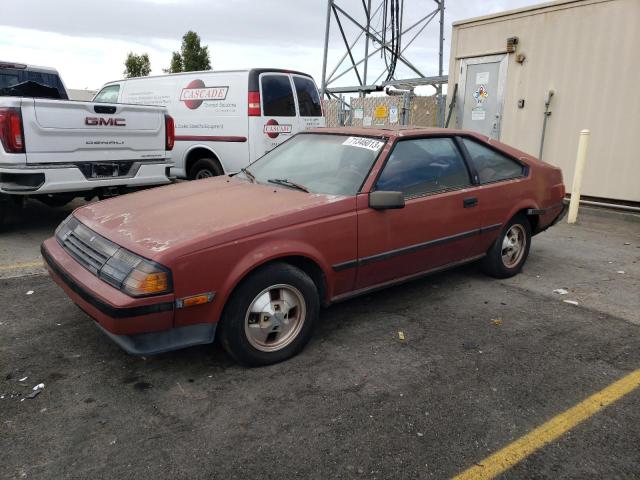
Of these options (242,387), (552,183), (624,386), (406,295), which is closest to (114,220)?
(242,387)

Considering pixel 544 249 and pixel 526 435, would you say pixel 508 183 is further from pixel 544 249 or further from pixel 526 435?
pixel 526 435

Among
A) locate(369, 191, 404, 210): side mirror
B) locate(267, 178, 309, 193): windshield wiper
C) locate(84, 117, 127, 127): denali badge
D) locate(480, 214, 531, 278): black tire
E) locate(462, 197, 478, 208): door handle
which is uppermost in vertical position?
locate(84, 117, 127, 127): denali badge

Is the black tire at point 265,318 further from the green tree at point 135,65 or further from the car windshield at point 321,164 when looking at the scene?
the green tree at point 135,65

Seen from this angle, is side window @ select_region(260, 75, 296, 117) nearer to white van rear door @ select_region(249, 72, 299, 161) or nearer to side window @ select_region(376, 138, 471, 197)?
white van rear door @ select_region(249, 72, 299, 161)

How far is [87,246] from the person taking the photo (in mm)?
3150

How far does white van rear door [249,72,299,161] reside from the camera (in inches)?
302

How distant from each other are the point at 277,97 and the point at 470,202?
4540mm

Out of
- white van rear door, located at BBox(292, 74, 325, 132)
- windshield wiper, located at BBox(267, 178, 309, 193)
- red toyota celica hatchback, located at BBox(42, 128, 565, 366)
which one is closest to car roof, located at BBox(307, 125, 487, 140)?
red toyota celica hatchback, located at BBox(42, 128, 565, 366)

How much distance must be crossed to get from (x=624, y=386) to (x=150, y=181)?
5.52 meters

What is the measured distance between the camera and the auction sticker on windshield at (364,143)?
12.5ft

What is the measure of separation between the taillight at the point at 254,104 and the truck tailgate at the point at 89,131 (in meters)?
1.51

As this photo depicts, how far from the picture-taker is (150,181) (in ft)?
21.3

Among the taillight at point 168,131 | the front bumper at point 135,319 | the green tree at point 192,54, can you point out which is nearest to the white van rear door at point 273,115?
the taillight at point 168,131

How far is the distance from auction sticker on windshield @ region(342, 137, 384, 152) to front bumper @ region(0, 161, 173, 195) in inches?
133
